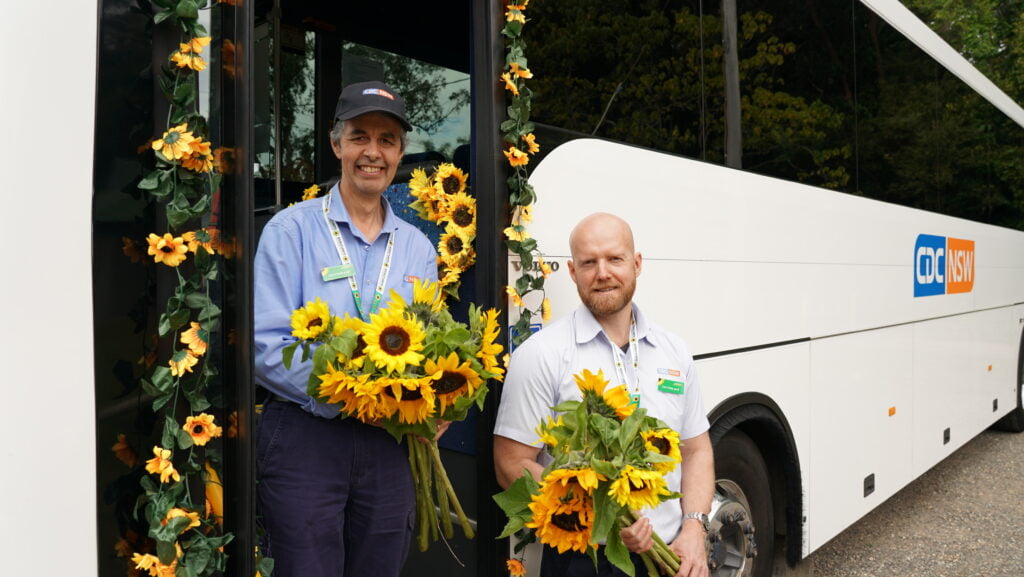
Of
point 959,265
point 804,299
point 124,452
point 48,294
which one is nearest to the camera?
point 48,294

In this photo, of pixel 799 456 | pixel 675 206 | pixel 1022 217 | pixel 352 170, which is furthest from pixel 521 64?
pixel 1022 217

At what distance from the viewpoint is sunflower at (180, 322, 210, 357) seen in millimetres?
1504

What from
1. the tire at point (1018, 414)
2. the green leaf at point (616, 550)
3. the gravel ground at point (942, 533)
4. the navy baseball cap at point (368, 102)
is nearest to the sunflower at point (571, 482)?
the green leaf at point (616, 550)

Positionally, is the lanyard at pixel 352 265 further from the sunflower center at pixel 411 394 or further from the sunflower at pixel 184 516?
the sunflower at pixel 184 516

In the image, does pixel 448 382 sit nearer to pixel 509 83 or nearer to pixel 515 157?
pixel 515 157

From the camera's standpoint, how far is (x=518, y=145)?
2346 mm

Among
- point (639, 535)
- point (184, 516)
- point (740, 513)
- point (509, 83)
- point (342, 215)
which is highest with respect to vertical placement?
point (509, 83)

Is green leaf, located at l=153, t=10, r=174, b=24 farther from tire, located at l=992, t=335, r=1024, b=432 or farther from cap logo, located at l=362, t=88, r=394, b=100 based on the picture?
tire, located at l=992, t=335, r=1024, b=432

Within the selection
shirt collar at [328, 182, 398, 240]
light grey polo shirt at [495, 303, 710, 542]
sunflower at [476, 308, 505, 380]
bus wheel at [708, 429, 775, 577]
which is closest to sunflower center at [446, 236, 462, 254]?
shirt collar at [328, 182, 398, 240]

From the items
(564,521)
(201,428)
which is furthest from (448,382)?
(201,428)

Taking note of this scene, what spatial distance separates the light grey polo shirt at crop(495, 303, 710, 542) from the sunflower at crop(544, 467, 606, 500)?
1.25ft

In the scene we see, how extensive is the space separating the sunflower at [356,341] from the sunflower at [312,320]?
0.10 feet

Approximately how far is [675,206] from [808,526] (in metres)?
1.97

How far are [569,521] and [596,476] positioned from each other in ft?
0.73
